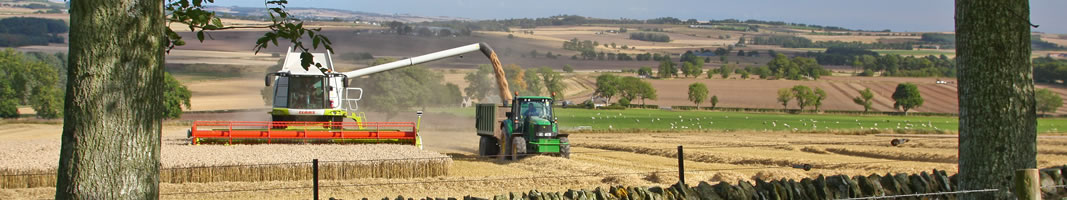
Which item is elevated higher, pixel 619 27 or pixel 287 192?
pixel 619 27

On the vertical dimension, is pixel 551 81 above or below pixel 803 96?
above

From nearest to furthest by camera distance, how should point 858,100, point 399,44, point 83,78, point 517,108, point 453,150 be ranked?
1. point 83,78
2. point 517,108
3. point 453,150
4. point 399,44
5. point 858,100

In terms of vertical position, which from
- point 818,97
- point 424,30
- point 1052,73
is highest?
point 424,30

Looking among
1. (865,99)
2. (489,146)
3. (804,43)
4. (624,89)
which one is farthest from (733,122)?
(804,43)

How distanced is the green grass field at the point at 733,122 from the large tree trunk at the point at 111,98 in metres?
40.8

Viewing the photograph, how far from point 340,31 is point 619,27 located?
323 feet

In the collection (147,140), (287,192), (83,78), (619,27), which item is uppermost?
(619,27)

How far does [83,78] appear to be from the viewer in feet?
15.4

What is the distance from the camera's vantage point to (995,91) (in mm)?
6402

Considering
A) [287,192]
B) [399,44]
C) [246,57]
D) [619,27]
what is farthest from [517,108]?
[619,27]

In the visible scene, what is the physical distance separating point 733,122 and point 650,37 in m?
87.2

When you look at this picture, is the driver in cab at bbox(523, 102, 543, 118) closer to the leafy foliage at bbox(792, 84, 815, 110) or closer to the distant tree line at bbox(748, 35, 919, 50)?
the leafy foliage at bbox(792, 84, 815, 110)

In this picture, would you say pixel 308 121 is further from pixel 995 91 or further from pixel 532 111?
pixel 995 91

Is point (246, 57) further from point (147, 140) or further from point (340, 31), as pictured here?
point (147, 140)
